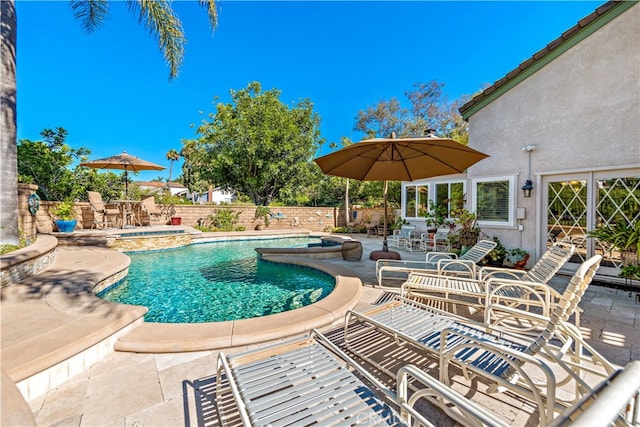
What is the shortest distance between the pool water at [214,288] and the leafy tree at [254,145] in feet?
37.2

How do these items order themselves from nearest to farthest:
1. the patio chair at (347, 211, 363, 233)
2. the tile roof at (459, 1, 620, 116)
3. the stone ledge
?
the stone ledge → the tile roof at (459, 1, 620, 116) → the patio chair at (347, 211, 363, 233)

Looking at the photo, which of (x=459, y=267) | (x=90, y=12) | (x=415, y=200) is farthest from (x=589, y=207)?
(x=90, y=12)

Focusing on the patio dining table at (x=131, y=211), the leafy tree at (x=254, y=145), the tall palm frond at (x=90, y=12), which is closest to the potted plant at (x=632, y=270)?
the tall palm frond at (x=90, y=12)

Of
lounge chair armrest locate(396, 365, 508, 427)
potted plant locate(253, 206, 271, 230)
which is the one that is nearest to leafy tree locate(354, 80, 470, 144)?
potted plant locate(253, 206, 271, 230)

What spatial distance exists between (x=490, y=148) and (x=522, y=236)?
2.59 meters

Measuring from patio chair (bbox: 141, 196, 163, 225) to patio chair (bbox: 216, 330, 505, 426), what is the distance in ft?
45.0

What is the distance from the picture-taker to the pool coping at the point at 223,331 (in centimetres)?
285

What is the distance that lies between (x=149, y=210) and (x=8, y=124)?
8.51 metres

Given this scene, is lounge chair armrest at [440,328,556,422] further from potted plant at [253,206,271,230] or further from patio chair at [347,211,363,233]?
patio chair at [347,211,363,233]

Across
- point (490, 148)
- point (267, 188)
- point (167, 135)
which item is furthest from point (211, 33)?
point (167, 135)

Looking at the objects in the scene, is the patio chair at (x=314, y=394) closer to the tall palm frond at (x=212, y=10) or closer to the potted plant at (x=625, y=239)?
the potted plant at (x=625, y=239)

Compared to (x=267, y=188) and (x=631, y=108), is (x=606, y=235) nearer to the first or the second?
(x=631, y=108)

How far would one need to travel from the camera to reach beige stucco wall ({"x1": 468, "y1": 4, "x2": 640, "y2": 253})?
534cm

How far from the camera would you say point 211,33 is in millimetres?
8328
